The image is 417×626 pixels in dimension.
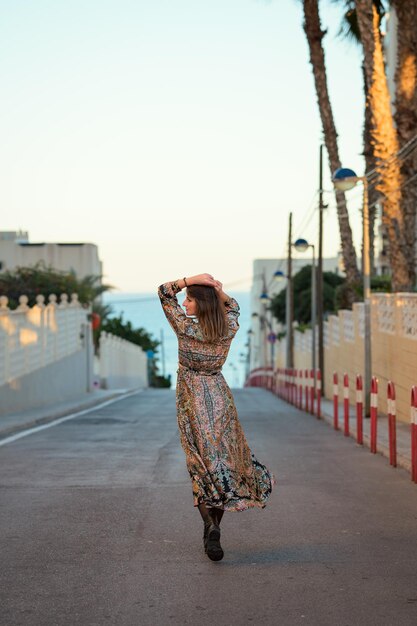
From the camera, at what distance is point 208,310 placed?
7.52 meters

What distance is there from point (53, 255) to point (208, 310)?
79.5 metres

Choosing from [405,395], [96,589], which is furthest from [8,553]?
[405,395]

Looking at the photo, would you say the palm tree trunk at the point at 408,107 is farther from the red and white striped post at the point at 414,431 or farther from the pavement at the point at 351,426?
the red and white striped post at the point at 414,431

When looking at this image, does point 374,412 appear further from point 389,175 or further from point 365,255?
point 389,175

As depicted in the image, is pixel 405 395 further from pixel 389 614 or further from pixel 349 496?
pixel 389 614

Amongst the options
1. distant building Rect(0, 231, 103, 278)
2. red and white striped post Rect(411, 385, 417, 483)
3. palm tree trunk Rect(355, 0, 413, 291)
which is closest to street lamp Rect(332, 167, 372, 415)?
palm tree trunk Rect(355, 0, 413, 291)

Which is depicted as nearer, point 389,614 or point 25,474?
point 389,614

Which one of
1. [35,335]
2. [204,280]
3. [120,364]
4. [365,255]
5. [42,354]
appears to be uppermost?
[365,255]

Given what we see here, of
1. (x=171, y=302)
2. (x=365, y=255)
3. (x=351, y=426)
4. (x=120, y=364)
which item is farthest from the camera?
(x=120, y=364)

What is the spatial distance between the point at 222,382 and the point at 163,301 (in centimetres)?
72

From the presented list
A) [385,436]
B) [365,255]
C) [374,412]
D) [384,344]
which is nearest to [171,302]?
Answer: [374,412]

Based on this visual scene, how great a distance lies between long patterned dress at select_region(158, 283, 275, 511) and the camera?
24.7 feet

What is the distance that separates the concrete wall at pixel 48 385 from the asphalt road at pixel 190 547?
1198 cm

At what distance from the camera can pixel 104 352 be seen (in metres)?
58.2
